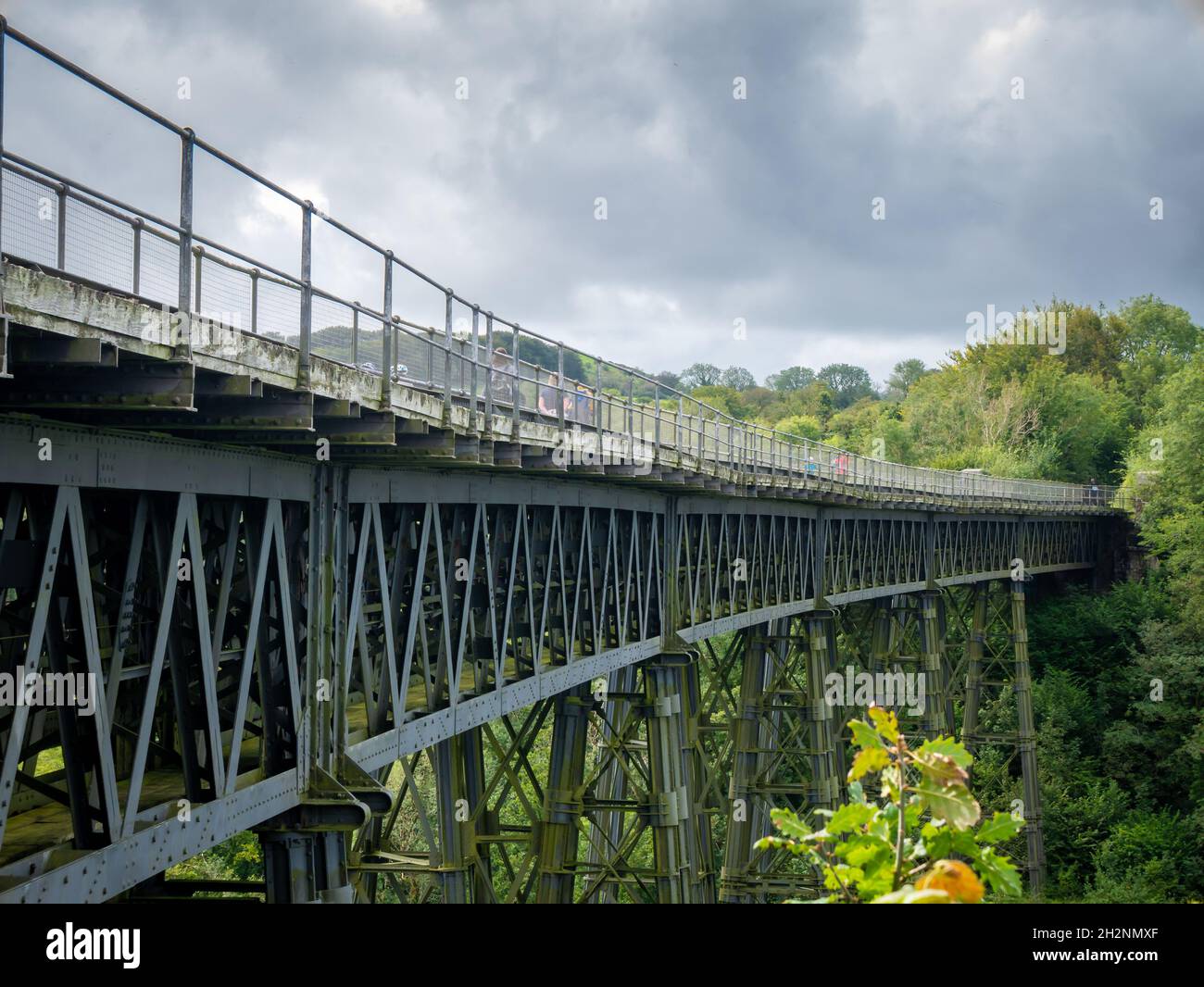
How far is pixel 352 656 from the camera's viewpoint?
869 cm

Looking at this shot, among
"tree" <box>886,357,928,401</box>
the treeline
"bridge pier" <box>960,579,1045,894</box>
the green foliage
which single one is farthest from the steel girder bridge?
"tree" <box>886,357,928,401</box>

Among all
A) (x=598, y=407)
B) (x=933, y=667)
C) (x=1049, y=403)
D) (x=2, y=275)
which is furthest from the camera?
(x=1049, y=403)

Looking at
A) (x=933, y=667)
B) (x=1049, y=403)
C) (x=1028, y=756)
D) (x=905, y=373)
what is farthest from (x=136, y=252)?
(x=905, y=373)

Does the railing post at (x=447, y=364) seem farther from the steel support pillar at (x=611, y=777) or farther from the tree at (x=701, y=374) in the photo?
the tree at (x=701, y=374)

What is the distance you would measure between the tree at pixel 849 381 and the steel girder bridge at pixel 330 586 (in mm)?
102847

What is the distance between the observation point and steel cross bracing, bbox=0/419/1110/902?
5980mm

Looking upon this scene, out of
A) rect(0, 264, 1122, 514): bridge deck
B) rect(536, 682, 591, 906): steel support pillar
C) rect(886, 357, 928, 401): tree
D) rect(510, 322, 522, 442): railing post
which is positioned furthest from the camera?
rect(886, 357, 928, 401): tree

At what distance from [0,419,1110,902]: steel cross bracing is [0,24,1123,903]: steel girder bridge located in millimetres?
31

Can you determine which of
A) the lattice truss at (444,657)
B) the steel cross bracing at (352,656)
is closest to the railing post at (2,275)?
the steel cross bracing at (352,656)

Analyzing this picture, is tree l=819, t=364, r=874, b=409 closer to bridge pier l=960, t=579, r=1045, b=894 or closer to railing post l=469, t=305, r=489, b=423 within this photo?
bridge pier l=960, t=579, r=1045, b=894

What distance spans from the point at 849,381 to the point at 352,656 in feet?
386

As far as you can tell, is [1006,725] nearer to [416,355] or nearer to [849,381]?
[416,355]

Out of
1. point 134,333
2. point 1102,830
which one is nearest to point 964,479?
point 1102,830
